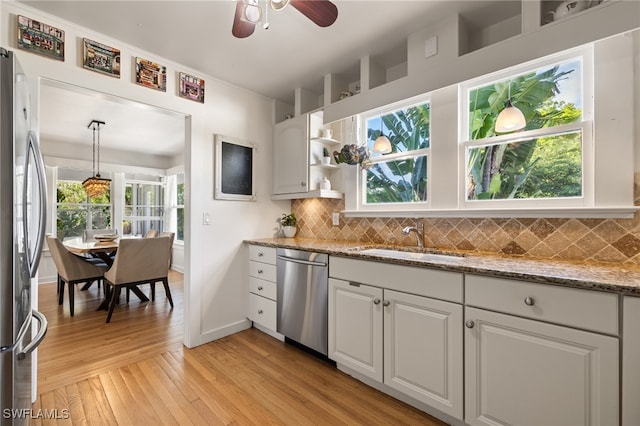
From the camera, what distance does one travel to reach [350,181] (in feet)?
8.93

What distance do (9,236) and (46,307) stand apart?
3521 millimetres

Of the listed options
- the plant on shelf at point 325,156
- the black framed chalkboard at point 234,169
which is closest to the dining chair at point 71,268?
the black framed chalkboard at point 234,169

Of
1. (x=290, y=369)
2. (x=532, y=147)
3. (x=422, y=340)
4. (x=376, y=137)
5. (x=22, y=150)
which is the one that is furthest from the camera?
(x=376, y=137)

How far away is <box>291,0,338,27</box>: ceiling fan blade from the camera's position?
135cm

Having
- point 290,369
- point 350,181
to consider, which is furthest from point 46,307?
point 350,181

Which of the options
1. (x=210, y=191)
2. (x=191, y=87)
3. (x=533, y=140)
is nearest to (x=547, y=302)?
(x=533, y=140)

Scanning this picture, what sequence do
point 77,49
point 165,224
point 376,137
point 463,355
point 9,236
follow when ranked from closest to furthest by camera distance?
point 9,236 → point 463,355 → point 77,49 → point 376,137 → point 165,224

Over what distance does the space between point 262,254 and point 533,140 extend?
230cm

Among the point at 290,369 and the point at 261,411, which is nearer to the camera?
the point at 261,411

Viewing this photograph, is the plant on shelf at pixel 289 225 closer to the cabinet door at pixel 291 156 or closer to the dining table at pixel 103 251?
the cabinet door at pixel 291 156

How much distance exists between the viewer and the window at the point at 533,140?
1646 millimetres

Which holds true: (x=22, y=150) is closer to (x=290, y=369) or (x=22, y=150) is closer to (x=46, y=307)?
(x=290, y=369)

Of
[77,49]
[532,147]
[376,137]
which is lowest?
[532,147]

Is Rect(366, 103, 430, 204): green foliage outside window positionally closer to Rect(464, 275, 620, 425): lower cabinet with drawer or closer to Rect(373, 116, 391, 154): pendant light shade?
Rect(373, 116, 391, 154): pendant light shade
